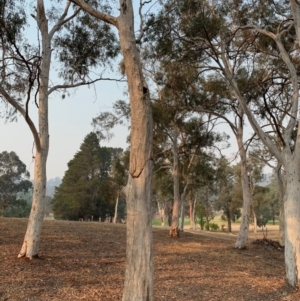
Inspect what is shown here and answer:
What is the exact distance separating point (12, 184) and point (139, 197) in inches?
1645

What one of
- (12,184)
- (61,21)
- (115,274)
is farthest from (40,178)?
(12,184)

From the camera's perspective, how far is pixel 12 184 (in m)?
43.1

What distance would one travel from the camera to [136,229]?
14.2 ft

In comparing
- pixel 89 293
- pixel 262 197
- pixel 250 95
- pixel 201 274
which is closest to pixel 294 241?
pixel 201 274

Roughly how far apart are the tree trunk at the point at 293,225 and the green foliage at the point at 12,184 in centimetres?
3853

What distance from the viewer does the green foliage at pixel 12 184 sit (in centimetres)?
4216

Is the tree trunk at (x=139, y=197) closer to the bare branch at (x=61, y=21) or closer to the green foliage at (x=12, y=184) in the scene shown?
the bare branch at (x=61, y=21)

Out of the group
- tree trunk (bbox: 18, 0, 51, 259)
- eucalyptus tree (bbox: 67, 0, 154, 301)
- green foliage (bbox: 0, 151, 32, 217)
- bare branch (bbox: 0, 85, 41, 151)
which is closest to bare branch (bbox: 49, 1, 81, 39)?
tree trunk (bbox: 18, 0, 51, 259)

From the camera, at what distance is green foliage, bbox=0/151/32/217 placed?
42.2 m

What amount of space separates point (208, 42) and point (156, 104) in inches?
278

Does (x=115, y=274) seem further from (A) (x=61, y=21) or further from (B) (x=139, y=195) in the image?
(A) (x=61, y=21)

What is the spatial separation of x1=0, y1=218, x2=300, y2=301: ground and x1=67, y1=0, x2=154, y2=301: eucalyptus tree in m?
1.73

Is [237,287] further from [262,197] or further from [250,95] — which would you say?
[262,197]

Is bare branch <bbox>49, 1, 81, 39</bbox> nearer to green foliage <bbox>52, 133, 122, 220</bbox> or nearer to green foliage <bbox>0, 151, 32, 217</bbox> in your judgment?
green foliage <bbox>52, 133, 122, 220</bbox>
